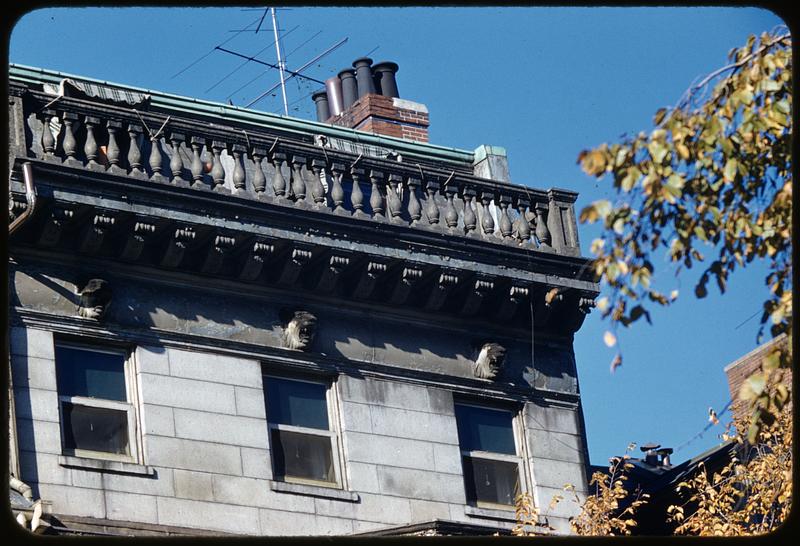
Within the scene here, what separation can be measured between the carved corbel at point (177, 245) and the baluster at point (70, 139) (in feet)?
4.62

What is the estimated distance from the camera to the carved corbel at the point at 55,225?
71.8 feet

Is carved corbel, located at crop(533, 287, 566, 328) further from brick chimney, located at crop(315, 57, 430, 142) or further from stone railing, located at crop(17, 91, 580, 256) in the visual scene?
brick chimney, located at crop(315, 57, 430, 142)

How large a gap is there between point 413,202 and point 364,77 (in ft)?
22.1

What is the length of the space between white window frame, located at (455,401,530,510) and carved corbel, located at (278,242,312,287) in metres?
2.70

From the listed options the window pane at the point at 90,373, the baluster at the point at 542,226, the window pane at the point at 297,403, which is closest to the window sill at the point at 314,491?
the window pane at the point at 297,403

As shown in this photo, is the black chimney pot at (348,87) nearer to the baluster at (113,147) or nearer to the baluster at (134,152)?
the baluster at (134,152)

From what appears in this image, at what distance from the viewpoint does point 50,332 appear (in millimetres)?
21609

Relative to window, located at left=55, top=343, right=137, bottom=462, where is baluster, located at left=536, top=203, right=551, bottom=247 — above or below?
above

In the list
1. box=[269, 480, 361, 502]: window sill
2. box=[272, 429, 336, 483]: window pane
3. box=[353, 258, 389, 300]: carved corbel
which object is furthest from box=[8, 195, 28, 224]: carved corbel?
box=[353, 258, 389, 300]: carved corbel

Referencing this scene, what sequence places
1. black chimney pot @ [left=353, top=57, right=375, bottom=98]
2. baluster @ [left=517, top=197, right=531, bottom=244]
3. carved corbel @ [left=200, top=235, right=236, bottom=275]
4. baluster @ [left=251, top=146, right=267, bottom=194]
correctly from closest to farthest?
carved corbel @ [left=200, top=235, right=236, bottom=275] → baluster @ [left=251, top=146, right=267, bottom=194] → baluster @ [left=517, top=197, right=531, bottom=244] → black chimney pot @ [left=353, top=57, right=375, bottom=98]

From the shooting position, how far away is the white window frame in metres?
24.0

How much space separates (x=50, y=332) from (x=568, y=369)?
23.6 feet

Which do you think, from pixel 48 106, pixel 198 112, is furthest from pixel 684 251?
pixel 198 112

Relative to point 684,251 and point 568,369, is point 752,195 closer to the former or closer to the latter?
point 684,251
